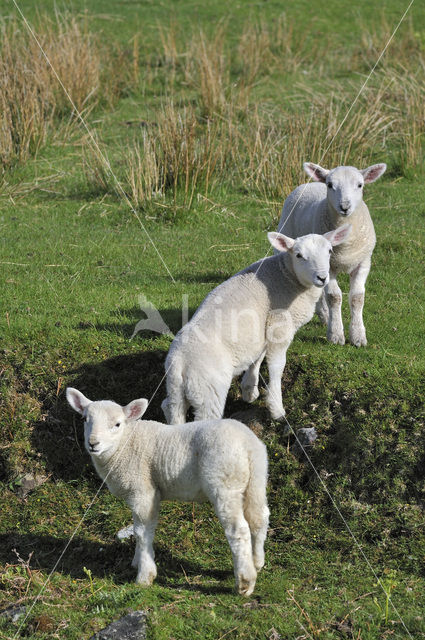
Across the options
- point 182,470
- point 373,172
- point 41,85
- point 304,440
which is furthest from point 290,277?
point 41,85

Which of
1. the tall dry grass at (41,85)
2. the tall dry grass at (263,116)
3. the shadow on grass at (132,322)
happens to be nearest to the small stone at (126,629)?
the shadow on grass at (132,322)

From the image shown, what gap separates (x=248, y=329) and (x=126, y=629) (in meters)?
2.04

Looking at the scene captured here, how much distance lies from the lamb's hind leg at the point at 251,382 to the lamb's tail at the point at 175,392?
84cm

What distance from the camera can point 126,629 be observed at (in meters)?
4.30

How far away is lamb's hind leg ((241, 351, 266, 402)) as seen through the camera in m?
6.00

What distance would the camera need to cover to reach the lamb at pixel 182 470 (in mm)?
4505

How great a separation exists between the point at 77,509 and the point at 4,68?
25.1ft

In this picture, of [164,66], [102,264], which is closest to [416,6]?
[164,66]

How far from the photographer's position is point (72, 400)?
484 cm

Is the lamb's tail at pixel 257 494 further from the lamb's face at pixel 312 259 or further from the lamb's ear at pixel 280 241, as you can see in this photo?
the lamb's ear at pixel 280 241

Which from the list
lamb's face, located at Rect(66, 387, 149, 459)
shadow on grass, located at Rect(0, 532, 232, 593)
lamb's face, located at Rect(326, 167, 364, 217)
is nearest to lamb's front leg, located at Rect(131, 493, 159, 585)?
shadow on grass, located at Rect(0, 532, 232, 593)

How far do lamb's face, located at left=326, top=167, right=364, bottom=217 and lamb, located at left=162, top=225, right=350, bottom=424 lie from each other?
35 cm

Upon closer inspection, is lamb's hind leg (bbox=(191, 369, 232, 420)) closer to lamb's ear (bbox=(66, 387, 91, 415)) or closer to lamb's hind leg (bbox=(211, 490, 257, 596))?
lamb's ear (bbox=(66, 387, 91, 415))

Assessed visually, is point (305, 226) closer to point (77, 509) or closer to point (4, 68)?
point (77, 509)
